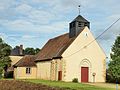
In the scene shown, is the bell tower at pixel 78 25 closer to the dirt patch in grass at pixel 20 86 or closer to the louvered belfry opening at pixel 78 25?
the louvered belfry opening at pixel 78 25

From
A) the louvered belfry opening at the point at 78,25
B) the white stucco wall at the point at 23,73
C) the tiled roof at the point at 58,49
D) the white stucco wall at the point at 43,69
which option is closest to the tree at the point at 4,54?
the white stucco wall at the point at 23,73

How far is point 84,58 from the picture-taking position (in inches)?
1997

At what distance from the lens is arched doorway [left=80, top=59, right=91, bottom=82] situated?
1996 inches

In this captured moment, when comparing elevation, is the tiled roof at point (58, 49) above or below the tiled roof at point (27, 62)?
above

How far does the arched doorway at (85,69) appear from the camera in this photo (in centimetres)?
5069

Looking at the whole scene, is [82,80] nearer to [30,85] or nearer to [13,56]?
[30,85]

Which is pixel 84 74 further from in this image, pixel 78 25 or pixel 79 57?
pixel 78 25

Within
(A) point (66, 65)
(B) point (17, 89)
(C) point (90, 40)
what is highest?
(C) point (90, 40)

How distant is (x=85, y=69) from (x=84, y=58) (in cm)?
186

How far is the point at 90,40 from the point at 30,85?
24030 mm

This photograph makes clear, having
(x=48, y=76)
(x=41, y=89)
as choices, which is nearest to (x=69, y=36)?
(x=48, y=76)

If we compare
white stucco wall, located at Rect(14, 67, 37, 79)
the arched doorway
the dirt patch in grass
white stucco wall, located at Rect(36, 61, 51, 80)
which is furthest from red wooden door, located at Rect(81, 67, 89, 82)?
the dirt patch in grass

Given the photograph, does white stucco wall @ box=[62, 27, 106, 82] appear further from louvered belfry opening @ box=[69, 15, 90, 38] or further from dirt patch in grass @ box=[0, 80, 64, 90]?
dirt patch in grass @ box=[0, 80, 64, 90]

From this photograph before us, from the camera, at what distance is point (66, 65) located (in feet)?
162
